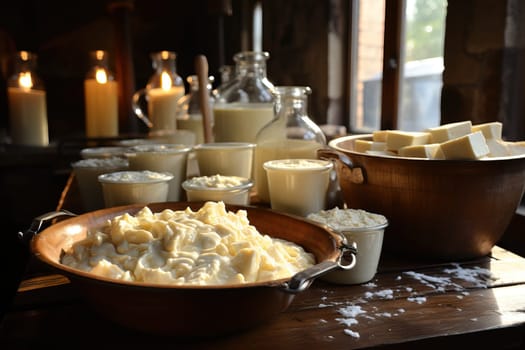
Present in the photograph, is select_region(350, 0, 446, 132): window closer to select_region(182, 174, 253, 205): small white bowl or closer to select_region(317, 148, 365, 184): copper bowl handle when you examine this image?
select_region(317, 148, 365, 184): copper bowl handle

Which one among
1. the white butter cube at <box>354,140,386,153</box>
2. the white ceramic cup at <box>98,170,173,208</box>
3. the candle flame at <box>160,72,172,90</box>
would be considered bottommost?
the white ceramic cup at <box>98,170,173,208</box>

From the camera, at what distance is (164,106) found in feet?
7.13

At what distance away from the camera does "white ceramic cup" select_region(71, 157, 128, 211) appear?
122 cm

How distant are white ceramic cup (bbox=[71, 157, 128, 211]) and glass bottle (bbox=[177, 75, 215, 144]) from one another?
0.61m

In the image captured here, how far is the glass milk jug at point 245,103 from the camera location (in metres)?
1.47

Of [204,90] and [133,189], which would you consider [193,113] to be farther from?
[133,189]

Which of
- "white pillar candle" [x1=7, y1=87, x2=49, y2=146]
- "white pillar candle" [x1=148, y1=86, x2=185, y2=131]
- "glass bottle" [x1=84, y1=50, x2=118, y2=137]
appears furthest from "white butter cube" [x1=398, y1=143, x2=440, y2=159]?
"white pillar candle" [x1=7, y1=87, x2=49, y2=146]

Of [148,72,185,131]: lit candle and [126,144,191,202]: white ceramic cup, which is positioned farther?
[148,72,185,131]: lit candle

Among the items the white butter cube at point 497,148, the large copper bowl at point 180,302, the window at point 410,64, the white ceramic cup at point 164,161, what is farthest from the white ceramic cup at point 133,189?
the window at point 410,64

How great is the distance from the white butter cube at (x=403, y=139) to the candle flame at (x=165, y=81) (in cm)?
137

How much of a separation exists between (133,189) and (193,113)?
0.94 m

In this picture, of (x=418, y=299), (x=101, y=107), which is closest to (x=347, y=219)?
(x=418, y=299)

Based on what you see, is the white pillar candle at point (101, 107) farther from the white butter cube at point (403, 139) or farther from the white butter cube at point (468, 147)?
the white butter cube at point (468, 147)

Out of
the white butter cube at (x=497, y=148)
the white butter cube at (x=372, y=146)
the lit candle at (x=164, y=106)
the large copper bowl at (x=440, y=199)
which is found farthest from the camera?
the lit candle at (x=164, y=106)
